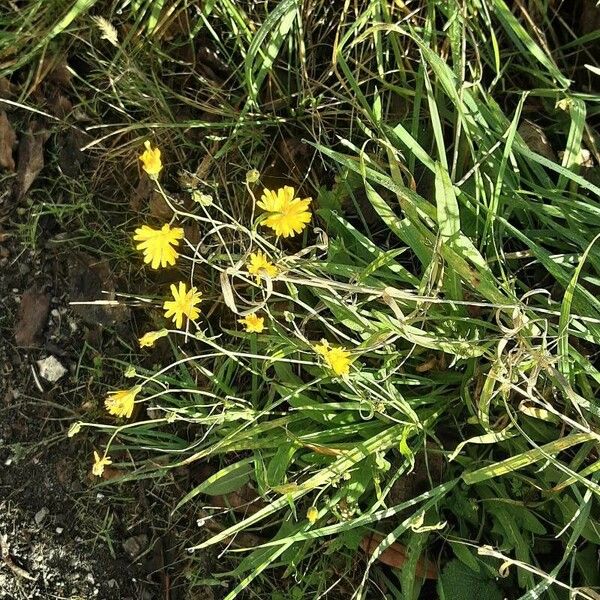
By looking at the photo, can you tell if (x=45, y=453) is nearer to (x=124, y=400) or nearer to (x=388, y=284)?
(x=124, y=400)

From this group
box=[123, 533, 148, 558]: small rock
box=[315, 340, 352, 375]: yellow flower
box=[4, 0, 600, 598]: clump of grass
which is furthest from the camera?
box=[123, 533, 148, 558]: small rock

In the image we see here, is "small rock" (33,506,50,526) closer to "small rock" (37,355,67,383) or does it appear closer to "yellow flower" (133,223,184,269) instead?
"small rock" (37,355,67,383)

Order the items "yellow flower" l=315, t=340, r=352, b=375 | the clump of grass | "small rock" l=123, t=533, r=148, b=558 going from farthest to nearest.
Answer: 1. "small rock" l=123, t=533, r=148, b=558
2. the clump of grass
3. "yellow flower" l=315, t=340, r=352, b=375

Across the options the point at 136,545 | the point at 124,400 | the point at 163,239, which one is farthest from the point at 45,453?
the point at 163,239

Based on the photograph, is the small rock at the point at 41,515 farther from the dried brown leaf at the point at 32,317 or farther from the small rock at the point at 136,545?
the dried brown leaf at the point at 32,317

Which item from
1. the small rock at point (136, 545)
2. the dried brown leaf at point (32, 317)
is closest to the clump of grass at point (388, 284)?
the small rock at point (136, 545)

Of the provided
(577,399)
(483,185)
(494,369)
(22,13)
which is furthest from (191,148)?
(577,399)

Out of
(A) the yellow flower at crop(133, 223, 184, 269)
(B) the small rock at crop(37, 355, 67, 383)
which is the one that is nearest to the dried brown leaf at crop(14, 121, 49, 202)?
(B) the small rock at crop(37, 355, 67, 383)
